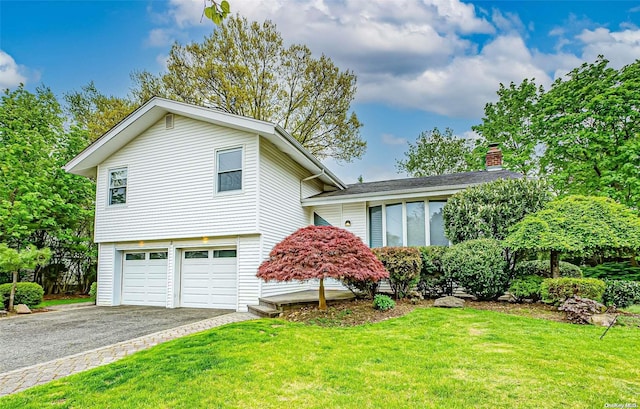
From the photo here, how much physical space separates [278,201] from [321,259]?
4.07 m

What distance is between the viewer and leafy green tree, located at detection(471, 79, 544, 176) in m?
19.6

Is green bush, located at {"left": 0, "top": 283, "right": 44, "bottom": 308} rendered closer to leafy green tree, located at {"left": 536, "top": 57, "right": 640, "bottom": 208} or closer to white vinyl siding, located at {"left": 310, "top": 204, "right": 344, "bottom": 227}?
white vinyl siding, located at {"left": 310, "top": 204, "right": 344, "bottom": 227}

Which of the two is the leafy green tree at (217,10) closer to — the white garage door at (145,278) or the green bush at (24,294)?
the white garage door at (145,278)

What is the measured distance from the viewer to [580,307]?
6.68 metres

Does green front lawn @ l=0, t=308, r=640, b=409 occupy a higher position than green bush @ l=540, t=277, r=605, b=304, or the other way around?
green bush @ l=540, t=277, r=605, b=304

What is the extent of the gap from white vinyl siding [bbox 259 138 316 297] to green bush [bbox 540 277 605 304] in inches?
266

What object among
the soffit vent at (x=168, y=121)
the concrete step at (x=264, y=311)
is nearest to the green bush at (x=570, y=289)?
the concrete step at (x=264, y=311)

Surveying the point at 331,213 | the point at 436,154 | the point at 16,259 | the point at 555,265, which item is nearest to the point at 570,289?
the point at 555,265

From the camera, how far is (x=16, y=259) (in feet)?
30.9

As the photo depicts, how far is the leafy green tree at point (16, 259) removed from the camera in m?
9.31

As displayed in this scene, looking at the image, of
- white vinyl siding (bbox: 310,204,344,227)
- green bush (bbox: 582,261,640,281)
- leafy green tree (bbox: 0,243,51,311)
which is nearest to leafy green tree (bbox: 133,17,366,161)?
white vinyl siding (bbox: 310,204,344,227)

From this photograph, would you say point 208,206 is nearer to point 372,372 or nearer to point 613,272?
point 372,372

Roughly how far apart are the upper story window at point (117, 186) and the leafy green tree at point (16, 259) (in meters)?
2.57

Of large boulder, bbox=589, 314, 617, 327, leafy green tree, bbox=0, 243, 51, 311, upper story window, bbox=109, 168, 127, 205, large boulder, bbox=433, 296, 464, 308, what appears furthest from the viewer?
upper story window, bbox=109, 168, 127, 205
